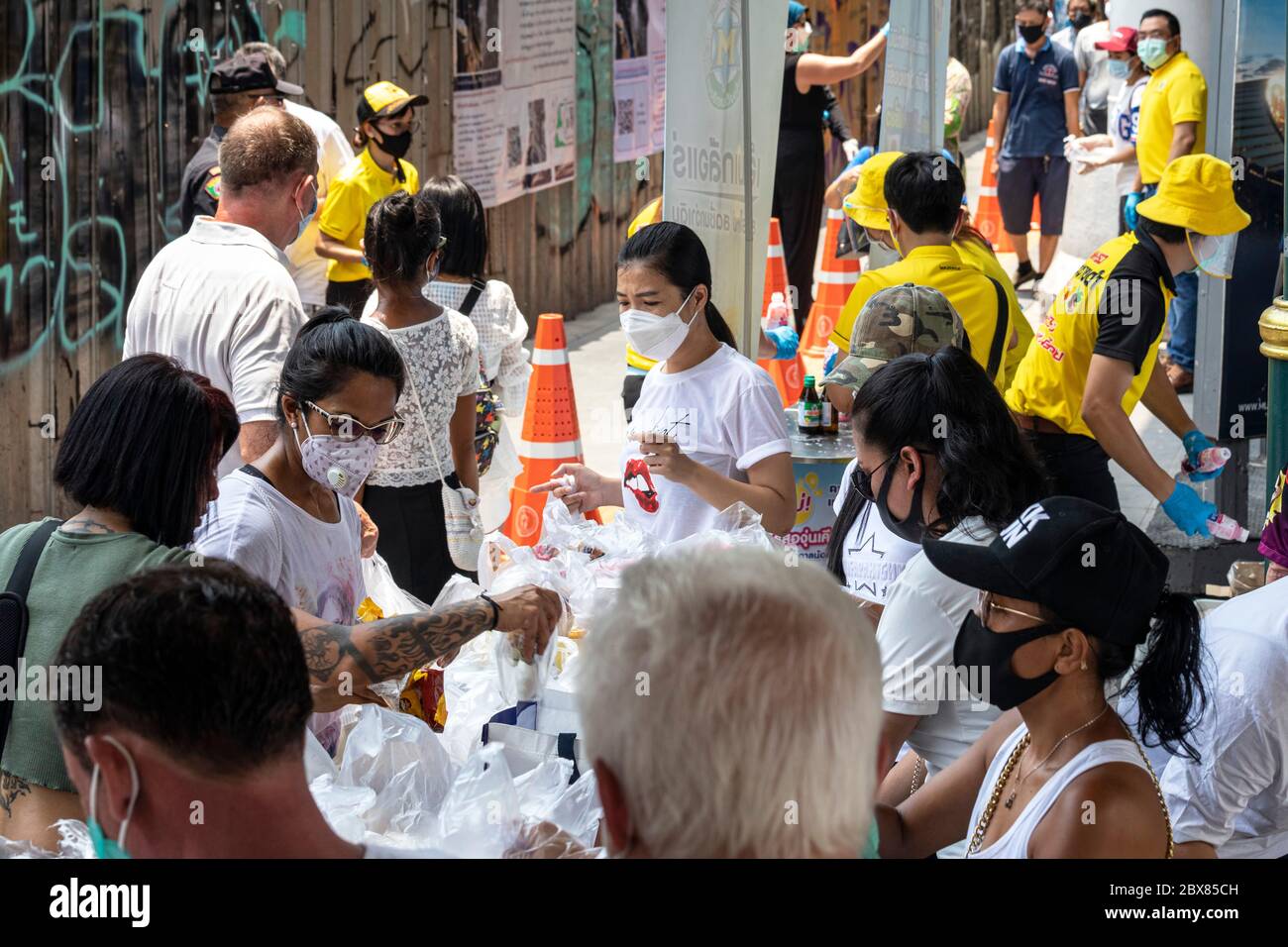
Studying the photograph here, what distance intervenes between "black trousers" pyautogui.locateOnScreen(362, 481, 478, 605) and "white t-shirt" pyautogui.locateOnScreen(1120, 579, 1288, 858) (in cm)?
263

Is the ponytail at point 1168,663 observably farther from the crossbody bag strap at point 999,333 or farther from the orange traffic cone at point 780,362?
the orange traffic cone at point 780,362

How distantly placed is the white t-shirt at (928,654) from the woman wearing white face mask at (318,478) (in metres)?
1.21

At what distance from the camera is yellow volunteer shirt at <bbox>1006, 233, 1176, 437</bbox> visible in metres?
5.33

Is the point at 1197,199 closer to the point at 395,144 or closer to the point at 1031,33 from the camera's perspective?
the point at 395,144

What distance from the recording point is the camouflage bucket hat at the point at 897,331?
4.72m

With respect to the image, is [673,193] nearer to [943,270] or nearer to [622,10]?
[943,270]

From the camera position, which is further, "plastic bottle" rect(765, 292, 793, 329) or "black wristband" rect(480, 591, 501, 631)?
"plastic bottle" rect(765, 292, 793, 329)

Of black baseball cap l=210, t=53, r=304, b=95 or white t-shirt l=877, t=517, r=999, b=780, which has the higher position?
black baseball cap l=210, t=53, r=304, b=95

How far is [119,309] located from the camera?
721 centimetres

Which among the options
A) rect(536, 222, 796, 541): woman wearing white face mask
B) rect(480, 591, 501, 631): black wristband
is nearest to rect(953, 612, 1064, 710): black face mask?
rect(480, 591, 501, 631): black wristband

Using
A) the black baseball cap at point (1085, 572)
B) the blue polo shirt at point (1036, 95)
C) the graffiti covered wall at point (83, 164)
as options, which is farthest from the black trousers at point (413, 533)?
the blue polo shirt at point (1036, 95)

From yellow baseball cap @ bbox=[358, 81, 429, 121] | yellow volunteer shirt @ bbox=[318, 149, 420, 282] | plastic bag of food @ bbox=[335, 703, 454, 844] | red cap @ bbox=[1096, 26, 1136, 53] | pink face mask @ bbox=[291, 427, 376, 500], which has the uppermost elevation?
red cap @ bbox=[1096, 26, 1136, 53]

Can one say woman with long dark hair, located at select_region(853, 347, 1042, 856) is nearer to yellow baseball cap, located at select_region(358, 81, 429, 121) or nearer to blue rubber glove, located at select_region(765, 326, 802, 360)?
blue rubber glove, located at select_region(765, 326, 802, 360)
